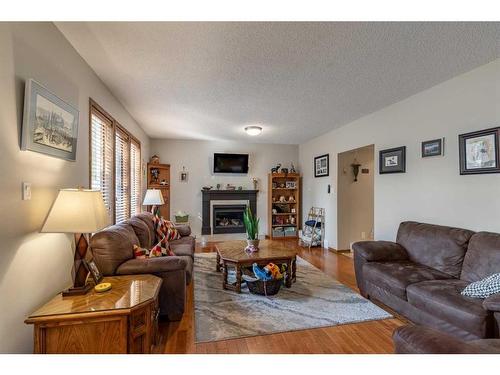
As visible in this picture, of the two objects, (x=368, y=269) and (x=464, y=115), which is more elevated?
(x=464, y=115)

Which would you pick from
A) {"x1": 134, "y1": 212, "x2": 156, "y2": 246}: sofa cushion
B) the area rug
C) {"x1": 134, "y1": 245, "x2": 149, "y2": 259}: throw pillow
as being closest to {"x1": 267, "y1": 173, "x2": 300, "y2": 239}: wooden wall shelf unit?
the area rug

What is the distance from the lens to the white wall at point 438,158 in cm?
249

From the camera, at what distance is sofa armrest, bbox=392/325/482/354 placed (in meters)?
1.11

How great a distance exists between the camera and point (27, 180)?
63.1 inches

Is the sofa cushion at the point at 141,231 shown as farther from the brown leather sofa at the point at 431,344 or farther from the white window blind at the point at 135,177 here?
the brown leather sofa at the point at 431,344

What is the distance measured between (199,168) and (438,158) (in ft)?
Result: 16.0

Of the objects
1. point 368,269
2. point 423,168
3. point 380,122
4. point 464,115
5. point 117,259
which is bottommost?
point 368,269

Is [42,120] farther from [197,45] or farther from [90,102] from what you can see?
[197,45]

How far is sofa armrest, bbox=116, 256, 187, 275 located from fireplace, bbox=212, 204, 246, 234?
3.87 m

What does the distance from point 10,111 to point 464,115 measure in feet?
12.8

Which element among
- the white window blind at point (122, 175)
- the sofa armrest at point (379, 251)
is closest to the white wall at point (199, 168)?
the white window blind at point (122, 175)

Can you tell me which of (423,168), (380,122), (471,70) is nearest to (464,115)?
(471,70)

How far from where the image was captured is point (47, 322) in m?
1.49

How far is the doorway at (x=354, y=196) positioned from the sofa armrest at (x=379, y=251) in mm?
2059
